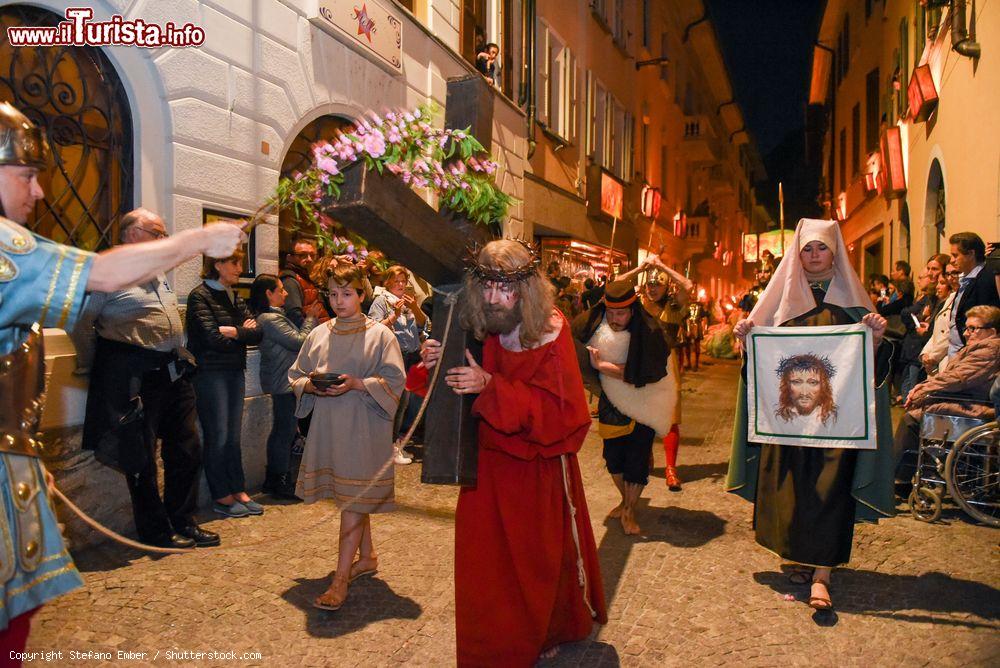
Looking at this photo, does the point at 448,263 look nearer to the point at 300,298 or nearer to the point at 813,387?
the point at 813,387

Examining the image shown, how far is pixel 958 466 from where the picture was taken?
5.64 m

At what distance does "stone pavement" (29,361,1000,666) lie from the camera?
3.58 metres

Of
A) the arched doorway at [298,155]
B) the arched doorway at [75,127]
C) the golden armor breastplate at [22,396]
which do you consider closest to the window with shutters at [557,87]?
the arched doorway at [298,155]

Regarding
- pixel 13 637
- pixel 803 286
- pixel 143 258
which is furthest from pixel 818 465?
pixel 13 637

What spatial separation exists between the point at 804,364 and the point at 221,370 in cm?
382

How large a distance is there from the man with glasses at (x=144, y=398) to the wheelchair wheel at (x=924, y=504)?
4.98 metres

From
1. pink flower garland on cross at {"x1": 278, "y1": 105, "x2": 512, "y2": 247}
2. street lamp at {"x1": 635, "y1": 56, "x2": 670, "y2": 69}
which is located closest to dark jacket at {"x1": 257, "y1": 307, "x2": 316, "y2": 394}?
pink flower garland on cross at {"x1": 278, "y1": 105, "x2": 512, "y2": 247}

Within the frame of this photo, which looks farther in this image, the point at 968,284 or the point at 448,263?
the point at 968,284

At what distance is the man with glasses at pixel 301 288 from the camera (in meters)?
6.31

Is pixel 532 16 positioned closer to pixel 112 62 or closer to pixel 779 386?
pixel 112 62

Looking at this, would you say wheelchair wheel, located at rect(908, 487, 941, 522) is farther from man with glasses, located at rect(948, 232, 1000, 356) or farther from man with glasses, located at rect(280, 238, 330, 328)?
man with glasses, located at rect(280, 238, 330, 328)

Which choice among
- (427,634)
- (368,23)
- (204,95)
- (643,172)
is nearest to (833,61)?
(643,172)

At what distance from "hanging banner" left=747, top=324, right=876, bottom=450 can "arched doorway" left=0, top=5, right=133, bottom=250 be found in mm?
4401

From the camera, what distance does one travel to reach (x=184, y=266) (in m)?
5.85
